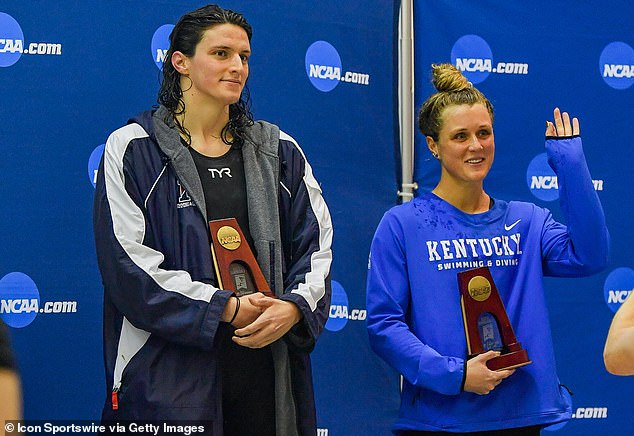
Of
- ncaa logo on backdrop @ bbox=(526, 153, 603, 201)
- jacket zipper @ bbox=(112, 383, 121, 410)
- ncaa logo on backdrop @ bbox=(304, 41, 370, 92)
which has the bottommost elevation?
jacket zipper @ bbox=(112, 383, 121, 410)

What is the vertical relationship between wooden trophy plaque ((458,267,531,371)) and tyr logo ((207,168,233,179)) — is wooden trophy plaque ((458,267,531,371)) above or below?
below

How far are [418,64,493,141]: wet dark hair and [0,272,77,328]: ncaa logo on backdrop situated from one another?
1467mm

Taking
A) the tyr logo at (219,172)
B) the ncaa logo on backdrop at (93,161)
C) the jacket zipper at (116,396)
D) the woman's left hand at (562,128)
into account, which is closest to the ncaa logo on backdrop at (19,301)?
the ncaa logo on backdrop at (93,161)

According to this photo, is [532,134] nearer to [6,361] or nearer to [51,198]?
[51,198]

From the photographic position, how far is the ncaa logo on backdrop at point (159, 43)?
3.63m

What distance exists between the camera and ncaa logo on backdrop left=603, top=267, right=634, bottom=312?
13.6ft

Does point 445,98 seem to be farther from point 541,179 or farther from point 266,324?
point 541,179

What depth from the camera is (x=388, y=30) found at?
4.02 m

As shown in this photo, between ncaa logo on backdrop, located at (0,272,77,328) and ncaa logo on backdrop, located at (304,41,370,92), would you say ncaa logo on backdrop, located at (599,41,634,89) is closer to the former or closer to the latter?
ncaa logo on backdrop, located at (304,41,370,92)

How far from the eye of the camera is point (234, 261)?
2.70 metres

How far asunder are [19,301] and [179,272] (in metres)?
1.02

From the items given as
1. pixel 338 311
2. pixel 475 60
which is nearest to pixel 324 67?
pixel 475 60

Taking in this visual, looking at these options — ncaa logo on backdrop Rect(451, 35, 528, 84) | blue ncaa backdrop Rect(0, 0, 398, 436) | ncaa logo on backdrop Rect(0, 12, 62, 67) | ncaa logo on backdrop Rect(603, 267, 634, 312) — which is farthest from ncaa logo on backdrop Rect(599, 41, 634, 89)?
ncaa logo on backdrop Rect(0, 12, 62, 67)

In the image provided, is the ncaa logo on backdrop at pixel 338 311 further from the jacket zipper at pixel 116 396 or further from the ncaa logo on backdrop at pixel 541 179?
the jacket zipper at pixel 116 396
